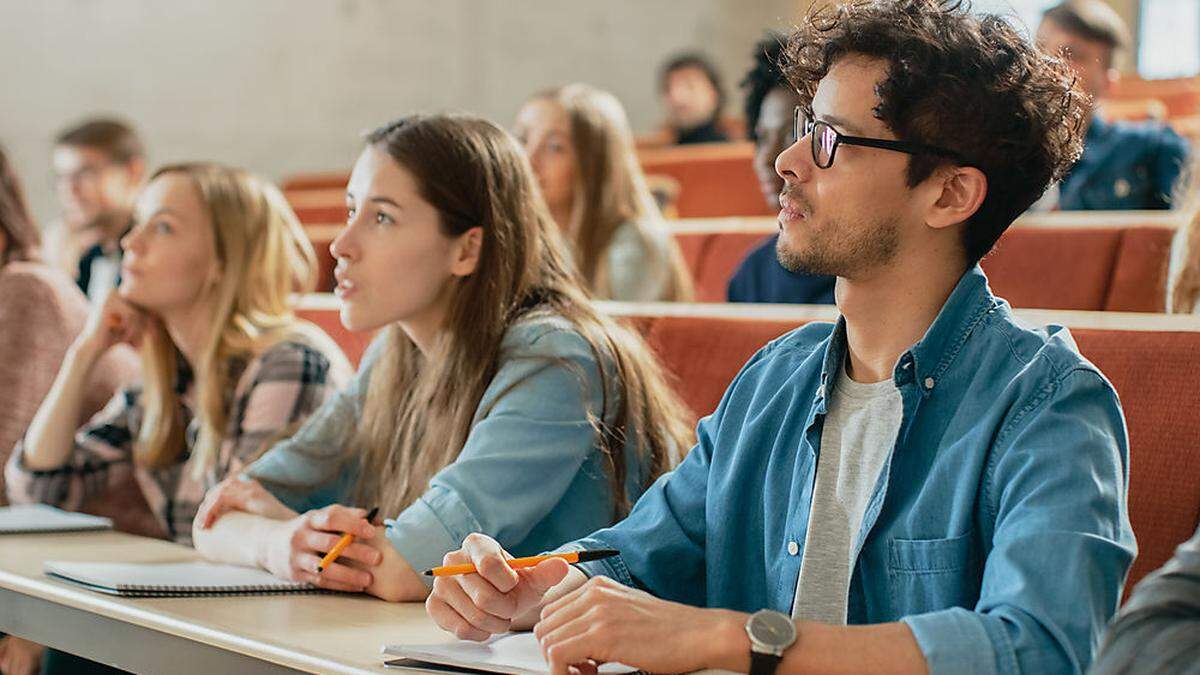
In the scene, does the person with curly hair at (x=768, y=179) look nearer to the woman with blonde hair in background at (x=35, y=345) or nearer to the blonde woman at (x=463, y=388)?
the blonde woman at (x=463, y=388)

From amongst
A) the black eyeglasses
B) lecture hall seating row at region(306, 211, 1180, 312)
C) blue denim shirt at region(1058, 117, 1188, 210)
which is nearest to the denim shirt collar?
the black eyeglasses

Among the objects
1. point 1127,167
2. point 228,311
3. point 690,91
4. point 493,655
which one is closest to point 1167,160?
point 1127,167

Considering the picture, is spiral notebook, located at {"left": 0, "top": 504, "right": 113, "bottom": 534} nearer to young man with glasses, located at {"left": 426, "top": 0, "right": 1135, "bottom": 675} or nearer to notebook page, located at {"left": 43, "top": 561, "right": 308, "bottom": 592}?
notebook page, located at {"left": 43, "top": 561, "right": 308, "bottom": 592}

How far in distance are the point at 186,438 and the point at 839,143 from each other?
153 centimetres

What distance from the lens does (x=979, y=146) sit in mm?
1432

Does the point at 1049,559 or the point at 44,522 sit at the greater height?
the point at 1049,559

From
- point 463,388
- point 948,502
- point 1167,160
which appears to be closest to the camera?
point 948,502

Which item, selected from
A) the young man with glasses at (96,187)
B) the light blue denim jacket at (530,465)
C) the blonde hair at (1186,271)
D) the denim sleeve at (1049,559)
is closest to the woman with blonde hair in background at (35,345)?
the light blue denim jacket at (530,465)

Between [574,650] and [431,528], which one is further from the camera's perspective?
[431,528]

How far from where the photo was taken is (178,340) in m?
2.69

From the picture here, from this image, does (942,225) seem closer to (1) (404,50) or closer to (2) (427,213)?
(2) (427,213)

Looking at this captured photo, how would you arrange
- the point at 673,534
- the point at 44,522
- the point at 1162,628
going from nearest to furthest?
the point at 1162,628 < the point at 673,534 < the point at 44,522

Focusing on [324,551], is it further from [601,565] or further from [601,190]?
[601,190]

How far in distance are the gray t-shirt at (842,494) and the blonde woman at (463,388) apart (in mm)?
480
